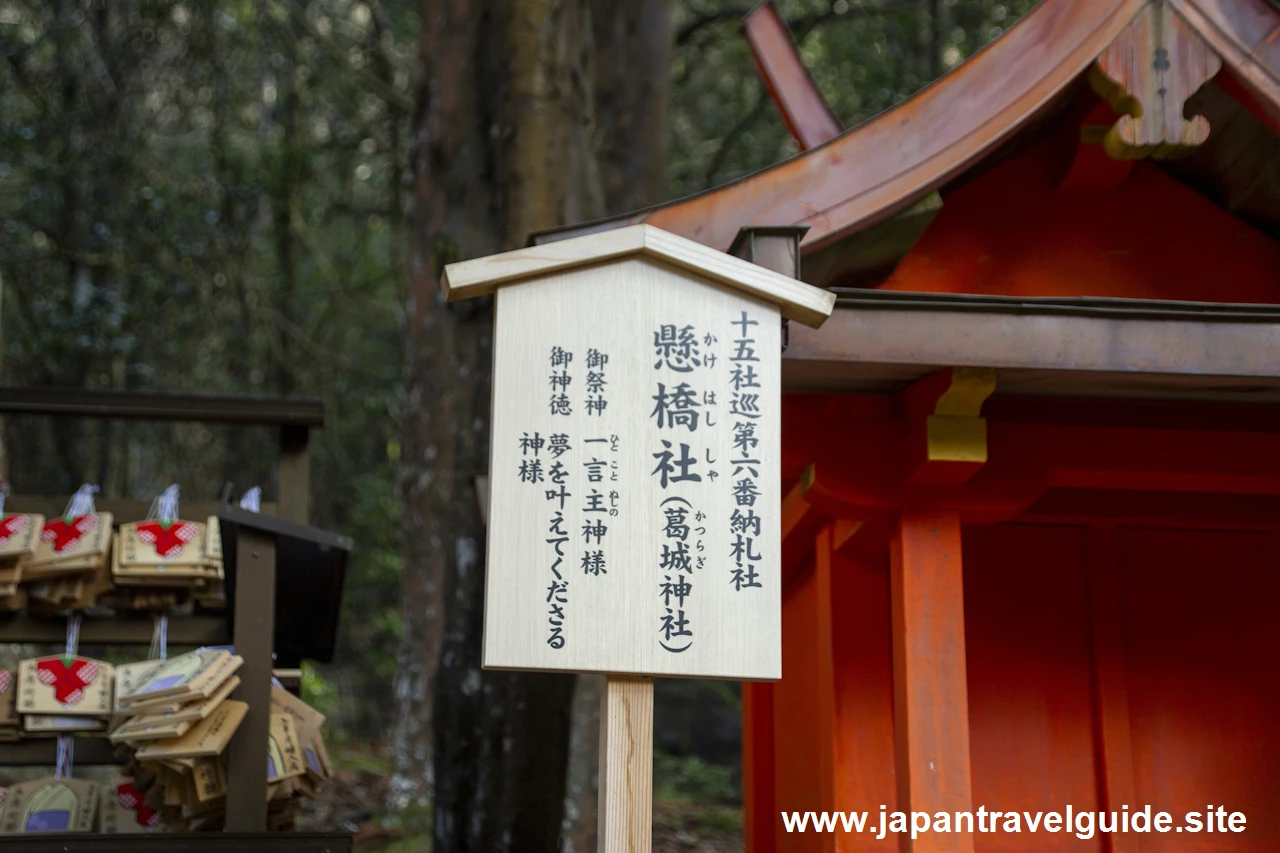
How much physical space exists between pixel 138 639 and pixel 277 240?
974 centimetres

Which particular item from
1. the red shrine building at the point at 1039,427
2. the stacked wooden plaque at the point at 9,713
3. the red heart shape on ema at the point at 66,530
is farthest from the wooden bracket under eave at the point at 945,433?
the stacked wooden plaque at the point at 9,713

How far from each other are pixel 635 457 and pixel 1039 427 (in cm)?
193

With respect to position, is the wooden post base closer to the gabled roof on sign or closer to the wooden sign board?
the wooden sign board

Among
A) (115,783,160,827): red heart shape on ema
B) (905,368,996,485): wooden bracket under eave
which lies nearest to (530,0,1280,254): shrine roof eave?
(905,368,996,485): wooden bracket under eave

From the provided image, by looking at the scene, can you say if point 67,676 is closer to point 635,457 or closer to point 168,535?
point 168,535

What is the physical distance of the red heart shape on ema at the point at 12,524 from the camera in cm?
475

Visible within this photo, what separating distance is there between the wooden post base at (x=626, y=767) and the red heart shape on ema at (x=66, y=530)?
2880 millimetres

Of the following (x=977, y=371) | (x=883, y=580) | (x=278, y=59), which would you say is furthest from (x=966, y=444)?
(x=278, y=59)

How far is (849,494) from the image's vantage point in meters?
4.23

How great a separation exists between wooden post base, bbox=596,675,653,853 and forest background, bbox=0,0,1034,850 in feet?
7.66

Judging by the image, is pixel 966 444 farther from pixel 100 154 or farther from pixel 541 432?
pixel 100 154

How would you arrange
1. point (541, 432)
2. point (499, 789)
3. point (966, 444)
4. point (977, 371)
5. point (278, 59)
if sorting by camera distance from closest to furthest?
point (541, 432) → point (977, 371) → point (966, 444) → point (499, 789) → point (278, 59)

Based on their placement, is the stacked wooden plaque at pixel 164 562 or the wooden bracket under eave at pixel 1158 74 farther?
the stacked wooden plaque at pixel 164 562

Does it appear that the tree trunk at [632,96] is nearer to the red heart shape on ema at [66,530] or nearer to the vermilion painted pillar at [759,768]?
the vermilion painted pillar at [759,768]
